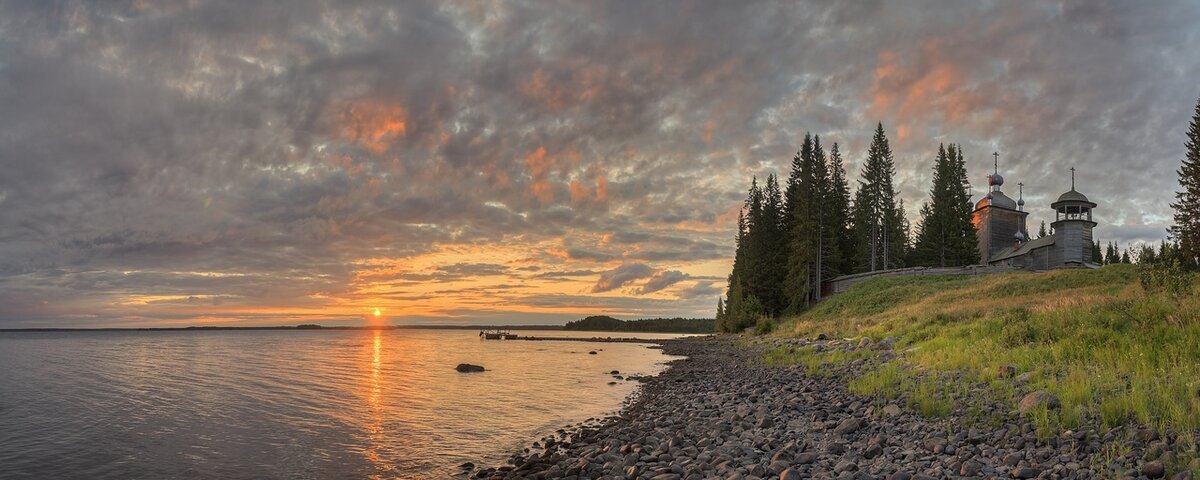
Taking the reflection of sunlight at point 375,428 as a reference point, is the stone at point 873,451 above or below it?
above

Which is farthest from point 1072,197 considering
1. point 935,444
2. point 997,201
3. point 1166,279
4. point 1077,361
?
point 935,444

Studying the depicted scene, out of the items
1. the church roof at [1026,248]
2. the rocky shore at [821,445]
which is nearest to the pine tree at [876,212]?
the church roof at [1026,248]

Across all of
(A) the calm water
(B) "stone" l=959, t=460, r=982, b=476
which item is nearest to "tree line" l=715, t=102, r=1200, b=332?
(A) the calm water

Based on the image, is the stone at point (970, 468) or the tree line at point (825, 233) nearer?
the stone at point (970, 468)

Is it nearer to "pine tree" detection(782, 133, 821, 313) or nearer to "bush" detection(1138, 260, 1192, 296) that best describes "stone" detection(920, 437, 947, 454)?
"bush" detection(1138, 260, 1192, 296)

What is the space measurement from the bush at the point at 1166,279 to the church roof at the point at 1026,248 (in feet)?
154

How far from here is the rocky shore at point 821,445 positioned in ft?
26.4

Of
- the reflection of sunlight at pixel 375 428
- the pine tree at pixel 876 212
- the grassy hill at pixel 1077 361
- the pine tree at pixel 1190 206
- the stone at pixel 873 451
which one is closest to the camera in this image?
the grassy hill at pixel 1077 361

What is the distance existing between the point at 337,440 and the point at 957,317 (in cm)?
2527

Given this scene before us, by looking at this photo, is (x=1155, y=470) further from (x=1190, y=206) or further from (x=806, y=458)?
(x=1190, y=206)

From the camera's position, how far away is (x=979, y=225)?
7606 centimetres

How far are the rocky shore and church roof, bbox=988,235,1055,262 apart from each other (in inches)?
2202

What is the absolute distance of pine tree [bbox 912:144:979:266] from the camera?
7338 cm

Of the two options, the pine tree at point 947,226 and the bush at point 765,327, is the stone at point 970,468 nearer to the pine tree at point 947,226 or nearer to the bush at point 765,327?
the bush at point 765,327
